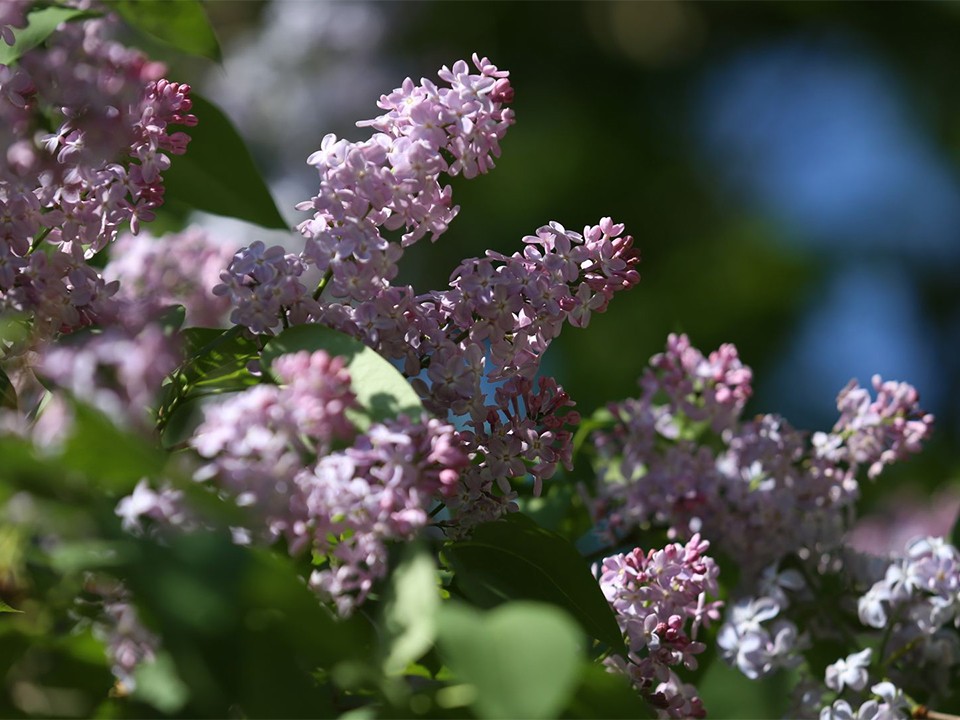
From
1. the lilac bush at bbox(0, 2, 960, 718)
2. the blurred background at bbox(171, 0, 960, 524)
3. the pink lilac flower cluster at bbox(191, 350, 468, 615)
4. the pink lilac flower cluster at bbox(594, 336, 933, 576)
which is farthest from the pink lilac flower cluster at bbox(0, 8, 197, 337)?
the blurred background at bbox(171, 0, 960, 524)

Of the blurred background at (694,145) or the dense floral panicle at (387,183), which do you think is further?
the blurred background at (694,145)

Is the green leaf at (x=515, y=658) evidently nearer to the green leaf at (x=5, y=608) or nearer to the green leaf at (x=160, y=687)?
the green leaf at (x=160, y=687)

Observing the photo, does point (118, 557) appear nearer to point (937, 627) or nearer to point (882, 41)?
point (937, 627)

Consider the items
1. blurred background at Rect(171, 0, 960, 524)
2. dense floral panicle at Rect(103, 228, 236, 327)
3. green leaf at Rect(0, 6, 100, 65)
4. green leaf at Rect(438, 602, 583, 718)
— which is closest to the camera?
green leaf at Rect(438, 602, 583, 718)

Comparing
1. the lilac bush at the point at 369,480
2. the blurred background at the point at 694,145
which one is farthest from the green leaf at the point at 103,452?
the blurred background at the point at 694,145

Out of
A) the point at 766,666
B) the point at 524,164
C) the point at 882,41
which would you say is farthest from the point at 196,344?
the point at 882,41

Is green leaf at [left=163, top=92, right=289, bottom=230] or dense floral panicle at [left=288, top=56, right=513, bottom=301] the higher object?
green leaf at [left=163, top=92, right=289, bottom=230]

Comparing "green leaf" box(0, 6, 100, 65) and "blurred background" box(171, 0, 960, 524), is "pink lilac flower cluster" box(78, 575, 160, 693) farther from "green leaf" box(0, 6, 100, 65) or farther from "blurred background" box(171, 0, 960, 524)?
"blurred background" box(171, 0, 960, 524)

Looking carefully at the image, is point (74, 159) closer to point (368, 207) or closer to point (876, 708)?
point (368, 207)
